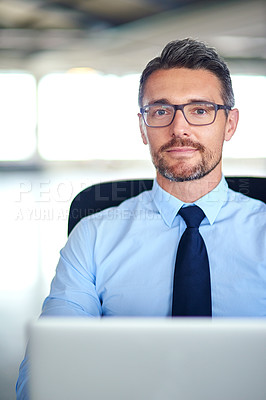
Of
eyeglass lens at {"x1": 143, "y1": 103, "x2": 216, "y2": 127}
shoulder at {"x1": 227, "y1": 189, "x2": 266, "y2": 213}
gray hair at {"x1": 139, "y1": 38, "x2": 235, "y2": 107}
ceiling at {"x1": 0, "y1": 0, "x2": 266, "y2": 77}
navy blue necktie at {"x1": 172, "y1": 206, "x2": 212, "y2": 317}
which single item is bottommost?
navy blue necktie at {"x1": 172, "y1": 206, "x2": 212, "y2": 317}

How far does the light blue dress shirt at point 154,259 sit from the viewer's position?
133cm

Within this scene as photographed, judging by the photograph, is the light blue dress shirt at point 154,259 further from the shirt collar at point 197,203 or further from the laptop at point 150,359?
the laptop at point 150,359

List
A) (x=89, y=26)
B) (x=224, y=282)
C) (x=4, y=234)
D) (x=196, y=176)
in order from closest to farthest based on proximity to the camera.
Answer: (x=224, y=282) → (x=196, y=176) → (x=4, y=234) → (x=89, y=26)

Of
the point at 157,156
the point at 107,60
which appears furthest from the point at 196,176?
the point at 107,60

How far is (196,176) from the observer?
1.48m

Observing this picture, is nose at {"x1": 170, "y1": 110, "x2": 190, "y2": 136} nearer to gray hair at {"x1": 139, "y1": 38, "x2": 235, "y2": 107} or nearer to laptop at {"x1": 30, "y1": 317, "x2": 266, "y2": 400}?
gray hair at {"x1": 139, "y1": 38, "x2": 235, "y2": 107}

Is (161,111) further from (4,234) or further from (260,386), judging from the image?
(4,234)

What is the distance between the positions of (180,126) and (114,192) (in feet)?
1.06

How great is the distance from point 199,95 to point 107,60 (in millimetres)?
8779

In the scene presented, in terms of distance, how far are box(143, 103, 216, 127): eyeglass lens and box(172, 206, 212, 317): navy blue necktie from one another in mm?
341

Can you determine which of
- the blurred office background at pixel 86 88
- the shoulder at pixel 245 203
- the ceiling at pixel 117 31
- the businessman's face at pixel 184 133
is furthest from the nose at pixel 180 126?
the ceiling at pixel 117 31

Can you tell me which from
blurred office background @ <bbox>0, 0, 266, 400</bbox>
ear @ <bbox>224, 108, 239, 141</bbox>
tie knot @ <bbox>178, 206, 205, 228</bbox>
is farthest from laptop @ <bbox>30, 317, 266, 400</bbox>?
blurred office background @ <bbox>0, 0, 266, 400</bbox>

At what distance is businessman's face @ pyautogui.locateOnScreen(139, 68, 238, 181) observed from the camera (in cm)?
145

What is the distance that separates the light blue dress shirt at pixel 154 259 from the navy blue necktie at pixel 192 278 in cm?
5
